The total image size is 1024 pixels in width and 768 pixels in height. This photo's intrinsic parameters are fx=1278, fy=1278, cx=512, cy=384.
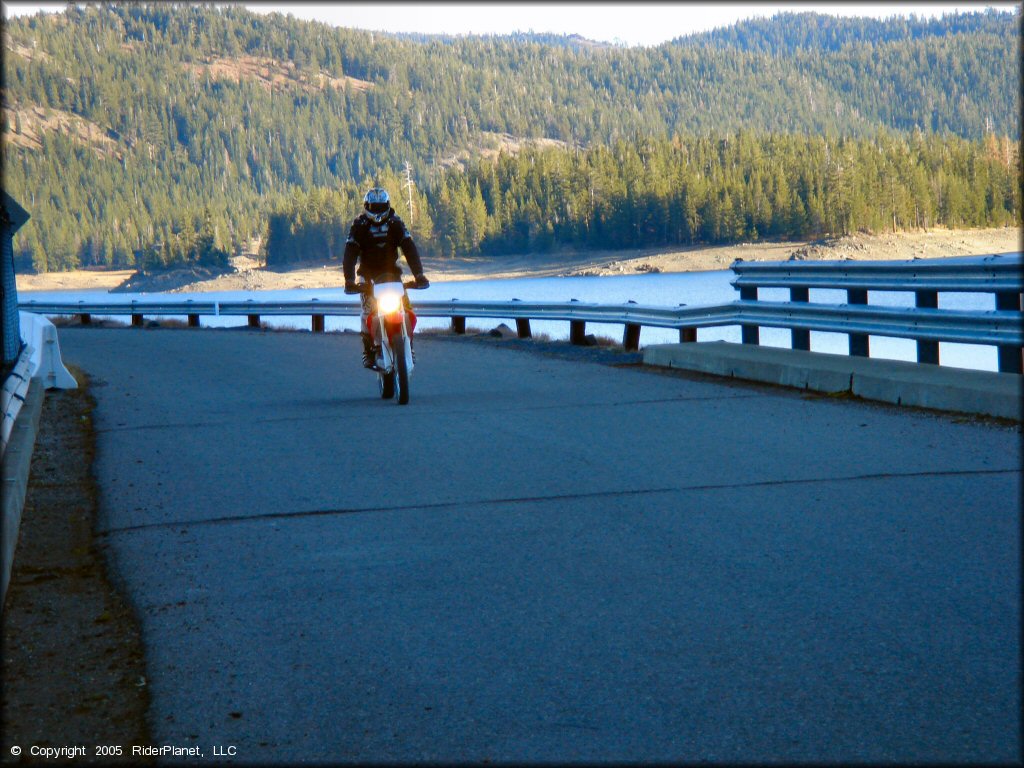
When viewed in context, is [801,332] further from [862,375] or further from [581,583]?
[581,583]

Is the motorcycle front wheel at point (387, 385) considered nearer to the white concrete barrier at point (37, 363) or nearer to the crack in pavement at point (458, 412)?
the crack in pavement at point (458, 412)

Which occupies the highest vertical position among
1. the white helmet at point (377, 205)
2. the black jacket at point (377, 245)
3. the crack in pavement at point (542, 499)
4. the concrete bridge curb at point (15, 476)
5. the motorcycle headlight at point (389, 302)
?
the white helmet at point (377, 205)

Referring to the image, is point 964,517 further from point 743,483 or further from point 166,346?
point 166,346

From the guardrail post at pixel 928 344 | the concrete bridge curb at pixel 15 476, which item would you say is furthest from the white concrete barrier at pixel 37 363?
the guardrail post at pixel 928 344

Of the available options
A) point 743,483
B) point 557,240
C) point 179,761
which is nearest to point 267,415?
point 743,483

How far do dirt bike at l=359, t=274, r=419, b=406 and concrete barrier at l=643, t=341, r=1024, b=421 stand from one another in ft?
11.2

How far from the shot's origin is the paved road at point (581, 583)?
148 inches

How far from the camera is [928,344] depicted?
11.5 m

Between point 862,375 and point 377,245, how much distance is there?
4.64m

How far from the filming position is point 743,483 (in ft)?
24.5

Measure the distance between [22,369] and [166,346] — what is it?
38.9 ft

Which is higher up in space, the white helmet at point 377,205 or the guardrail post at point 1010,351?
the white helmet at point 377,205

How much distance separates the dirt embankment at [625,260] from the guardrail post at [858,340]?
80909mm

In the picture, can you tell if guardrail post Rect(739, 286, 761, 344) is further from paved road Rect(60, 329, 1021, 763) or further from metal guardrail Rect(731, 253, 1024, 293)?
paved road Rect(60, 329, 1021, 763)
